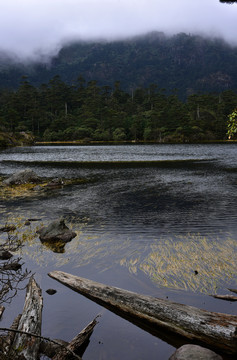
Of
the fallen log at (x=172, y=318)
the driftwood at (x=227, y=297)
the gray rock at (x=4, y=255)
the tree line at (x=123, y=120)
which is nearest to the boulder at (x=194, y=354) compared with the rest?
the fallen log at (x=172, y=318)

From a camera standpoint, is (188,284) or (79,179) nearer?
(188,284)

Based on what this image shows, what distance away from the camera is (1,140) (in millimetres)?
97500

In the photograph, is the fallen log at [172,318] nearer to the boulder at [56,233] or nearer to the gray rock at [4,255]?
the gray rock at [4,255]

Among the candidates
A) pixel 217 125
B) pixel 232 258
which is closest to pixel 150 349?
pixel 232 258

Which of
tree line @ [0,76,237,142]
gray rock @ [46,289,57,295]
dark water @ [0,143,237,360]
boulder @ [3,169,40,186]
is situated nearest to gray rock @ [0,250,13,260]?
dark water @ [0,143,237,360]

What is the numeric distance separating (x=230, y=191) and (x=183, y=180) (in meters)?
6.70

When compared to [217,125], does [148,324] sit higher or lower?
lower

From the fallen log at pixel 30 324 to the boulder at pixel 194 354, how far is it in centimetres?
261

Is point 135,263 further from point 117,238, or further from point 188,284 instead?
point 117,238

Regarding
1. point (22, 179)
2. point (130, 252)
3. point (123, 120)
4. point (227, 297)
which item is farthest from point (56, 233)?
point (123, 120)

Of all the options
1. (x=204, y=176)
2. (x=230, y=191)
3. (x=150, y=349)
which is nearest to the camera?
(x=150, y=349)

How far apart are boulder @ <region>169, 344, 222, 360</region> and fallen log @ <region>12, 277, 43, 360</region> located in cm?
261

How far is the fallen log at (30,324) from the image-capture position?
5065 millimetres

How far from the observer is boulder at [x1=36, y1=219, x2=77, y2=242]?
12172 millimetres
